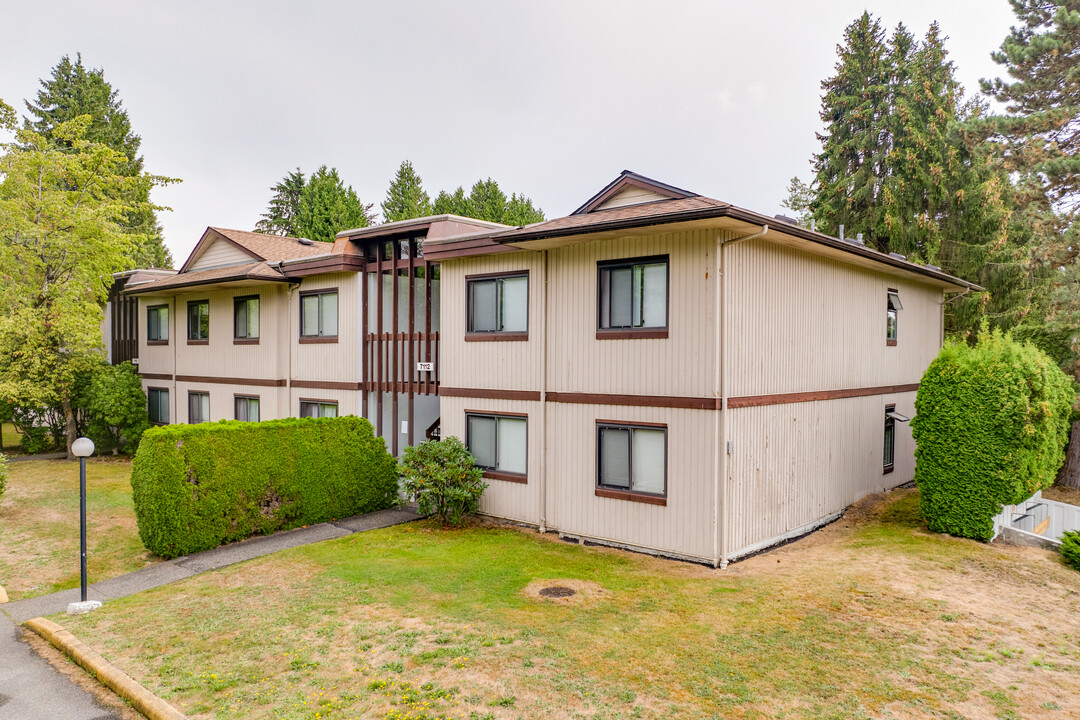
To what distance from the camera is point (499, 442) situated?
14094 millimetres

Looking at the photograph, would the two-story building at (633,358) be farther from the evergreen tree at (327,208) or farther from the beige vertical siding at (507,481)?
the evergreen tree at (327,208)

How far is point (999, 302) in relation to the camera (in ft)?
83.8

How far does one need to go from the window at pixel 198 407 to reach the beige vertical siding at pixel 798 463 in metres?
18.2

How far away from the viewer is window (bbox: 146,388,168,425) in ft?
78.4

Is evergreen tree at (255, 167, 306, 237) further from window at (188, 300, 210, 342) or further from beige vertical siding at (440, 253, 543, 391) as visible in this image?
beige vertical siding at (440, 253, 543, 391)

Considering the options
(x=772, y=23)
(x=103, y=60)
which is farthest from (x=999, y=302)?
(x=103, y=60)

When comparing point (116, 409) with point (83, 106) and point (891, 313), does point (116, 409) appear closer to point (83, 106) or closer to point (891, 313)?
point (891, 313)

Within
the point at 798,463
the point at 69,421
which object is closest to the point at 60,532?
the point at 69,421

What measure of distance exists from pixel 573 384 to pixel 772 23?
1551 centimetres

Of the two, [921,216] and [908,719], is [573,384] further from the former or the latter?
[921,216]

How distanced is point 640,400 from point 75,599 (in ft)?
31.1

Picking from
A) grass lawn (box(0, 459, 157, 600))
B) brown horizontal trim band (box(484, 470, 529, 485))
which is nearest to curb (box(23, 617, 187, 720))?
grass lawn (box(0, 459, 157, 600))

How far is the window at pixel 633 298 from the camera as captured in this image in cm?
1155

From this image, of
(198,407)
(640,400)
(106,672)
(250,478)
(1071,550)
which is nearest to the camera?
(106,672)
